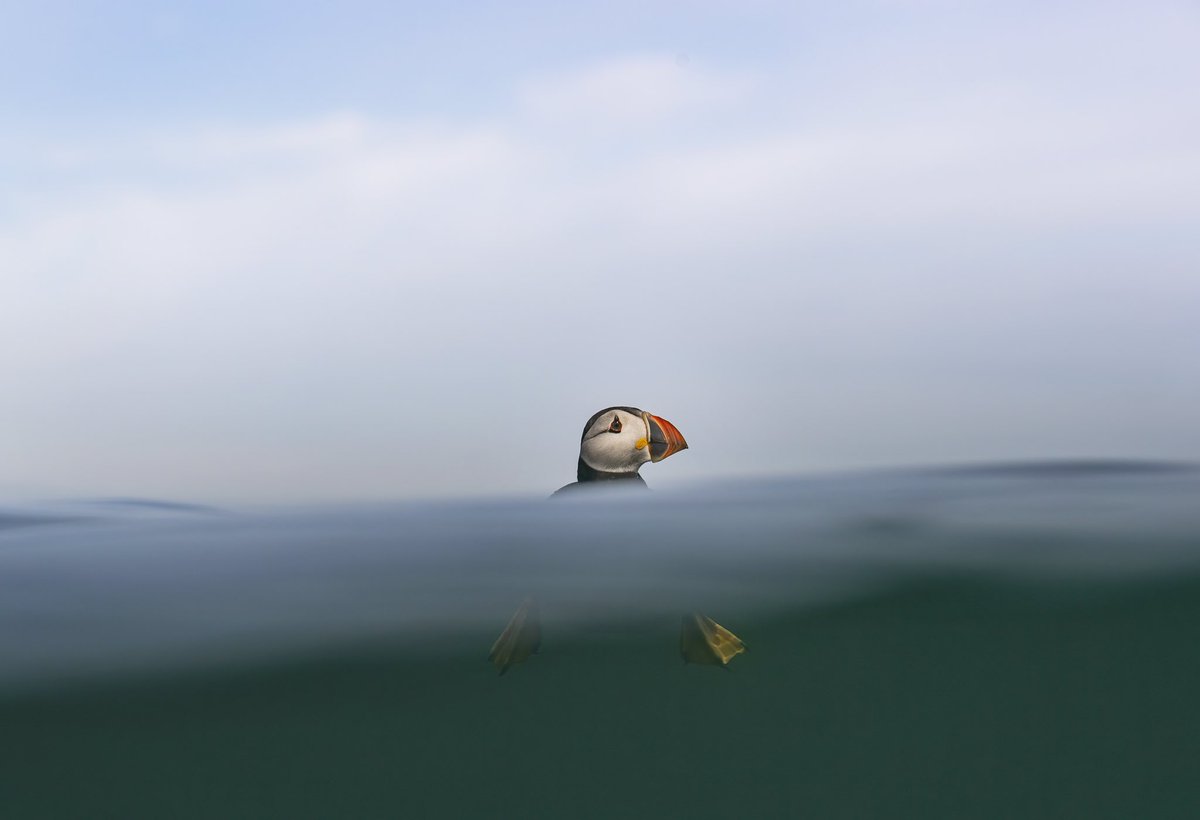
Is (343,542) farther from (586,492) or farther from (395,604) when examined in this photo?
(586,492)

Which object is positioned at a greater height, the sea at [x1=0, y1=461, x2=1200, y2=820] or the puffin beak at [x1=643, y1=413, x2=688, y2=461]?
the puffin beak at [x1=643, y1=413, x2=688, y2=461]

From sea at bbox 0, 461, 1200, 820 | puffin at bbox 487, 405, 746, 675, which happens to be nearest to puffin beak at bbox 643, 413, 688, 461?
puffin at bbox 487, 405, 746, 675

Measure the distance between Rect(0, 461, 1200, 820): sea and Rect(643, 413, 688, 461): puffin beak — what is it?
58 cm

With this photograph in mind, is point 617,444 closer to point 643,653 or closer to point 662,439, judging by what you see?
point 662,439

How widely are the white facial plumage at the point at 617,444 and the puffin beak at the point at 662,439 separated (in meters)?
0.04

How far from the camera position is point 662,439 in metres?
6.84

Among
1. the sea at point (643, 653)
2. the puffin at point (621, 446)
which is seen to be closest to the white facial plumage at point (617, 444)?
the puffin at point (621, 446)

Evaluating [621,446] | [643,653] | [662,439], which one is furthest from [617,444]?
[643,653]

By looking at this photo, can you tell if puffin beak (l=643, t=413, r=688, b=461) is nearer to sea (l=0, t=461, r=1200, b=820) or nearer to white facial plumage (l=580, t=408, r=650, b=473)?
white facial plumage (l=580, t=408, r=650, b=473)

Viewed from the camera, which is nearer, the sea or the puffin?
the puffin

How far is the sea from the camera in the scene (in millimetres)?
8508

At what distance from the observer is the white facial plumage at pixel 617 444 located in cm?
680

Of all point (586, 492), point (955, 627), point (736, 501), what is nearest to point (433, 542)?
point (586, 492)

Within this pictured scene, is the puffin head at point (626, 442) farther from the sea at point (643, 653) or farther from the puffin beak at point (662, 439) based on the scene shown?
the sea at point (643, 653)
